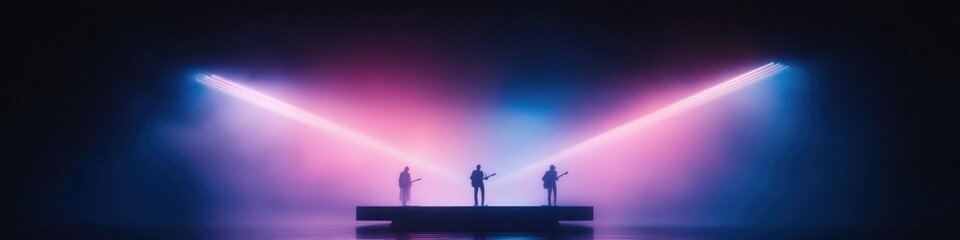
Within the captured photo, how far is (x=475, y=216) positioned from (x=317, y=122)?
173 inches

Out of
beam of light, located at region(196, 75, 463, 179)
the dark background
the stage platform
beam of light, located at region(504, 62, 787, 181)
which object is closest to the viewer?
the stage platform

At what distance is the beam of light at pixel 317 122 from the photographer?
487 inches

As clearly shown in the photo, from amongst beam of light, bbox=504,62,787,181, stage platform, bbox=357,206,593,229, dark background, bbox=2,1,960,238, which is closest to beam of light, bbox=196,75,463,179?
dark background, bbox=2,1,960,238

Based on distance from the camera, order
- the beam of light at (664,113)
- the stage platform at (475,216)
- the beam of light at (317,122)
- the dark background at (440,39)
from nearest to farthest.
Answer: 1. the stage platform at (475,216)
2. the dark background at (440,39)
3. the beam of light at (664,113)
4. the beam of light at (317,122)

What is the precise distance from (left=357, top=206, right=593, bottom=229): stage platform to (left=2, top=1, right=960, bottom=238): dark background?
3377 mm

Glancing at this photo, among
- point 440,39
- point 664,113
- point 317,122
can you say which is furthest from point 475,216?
point 664,113

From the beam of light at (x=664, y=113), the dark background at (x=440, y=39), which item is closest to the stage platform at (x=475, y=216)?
the beam of light at (x=664, y=113)

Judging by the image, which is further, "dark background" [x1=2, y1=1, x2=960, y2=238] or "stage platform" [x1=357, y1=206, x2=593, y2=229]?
"dark background" [x1=2, y1=1, x2=960, y2=238]

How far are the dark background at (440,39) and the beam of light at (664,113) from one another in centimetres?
47

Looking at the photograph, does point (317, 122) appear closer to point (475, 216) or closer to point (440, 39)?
point (440, 39)

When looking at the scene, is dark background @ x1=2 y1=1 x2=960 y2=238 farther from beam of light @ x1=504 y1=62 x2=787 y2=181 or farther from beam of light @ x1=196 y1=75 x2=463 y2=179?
beam of light @ x1=196 y1=75 x2=463 y2=179

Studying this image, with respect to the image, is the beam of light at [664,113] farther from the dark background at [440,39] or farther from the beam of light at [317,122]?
the beam of light at [317,122]

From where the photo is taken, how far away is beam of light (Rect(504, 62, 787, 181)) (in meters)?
12.1

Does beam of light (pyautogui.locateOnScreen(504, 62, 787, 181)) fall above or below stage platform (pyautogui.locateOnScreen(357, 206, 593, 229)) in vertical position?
above
